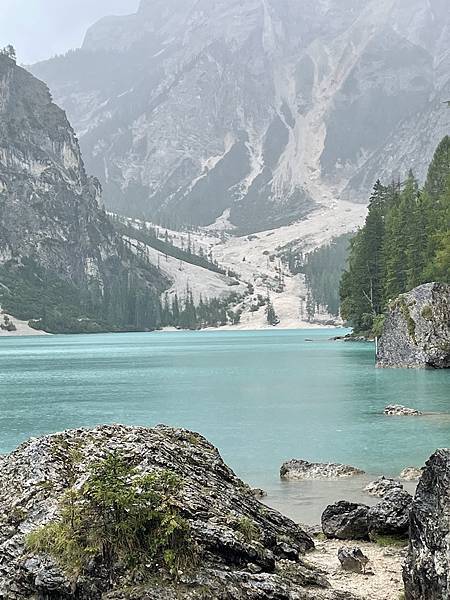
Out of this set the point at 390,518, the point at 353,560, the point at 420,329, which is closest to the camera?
the point at 353,560

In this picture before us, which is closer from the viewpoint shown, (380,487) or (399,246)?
(380,487)

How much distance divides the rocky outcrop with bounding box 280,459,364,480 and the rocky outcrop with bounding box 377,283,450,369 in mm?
44644

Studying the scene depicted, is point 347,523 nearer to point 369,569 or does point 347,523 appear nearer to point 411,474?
point 369,569

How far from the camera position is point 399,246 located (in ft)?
335

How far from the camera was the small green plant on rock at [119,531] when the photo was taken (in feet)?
35.6

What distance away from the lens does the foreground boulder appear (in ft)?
35.1

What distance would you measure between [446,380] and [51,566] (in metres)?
56.2

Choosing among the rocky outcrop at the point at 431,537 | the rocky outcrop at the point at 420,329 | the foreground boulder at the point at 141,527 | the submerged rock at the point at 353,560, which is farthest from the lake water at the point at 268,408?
the rocky outcrop at the point at 431,537

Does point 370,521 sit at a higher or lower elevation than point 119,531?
lower

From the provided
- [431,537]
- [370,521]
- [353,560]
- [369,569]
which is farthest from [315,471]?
[431,537]

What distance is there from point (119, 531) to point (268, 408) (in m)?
40.4

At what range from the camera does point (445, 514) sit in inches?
436

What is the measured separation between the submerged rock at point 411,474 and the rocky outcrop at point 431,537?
1502 centimetres

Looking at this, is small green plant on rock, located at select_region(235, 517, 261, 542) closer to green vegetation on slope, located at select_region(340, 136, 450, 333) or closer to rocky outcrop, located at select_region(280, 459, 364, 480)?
rocky outcrop, located at select_region(280, 459, 364, 480)
